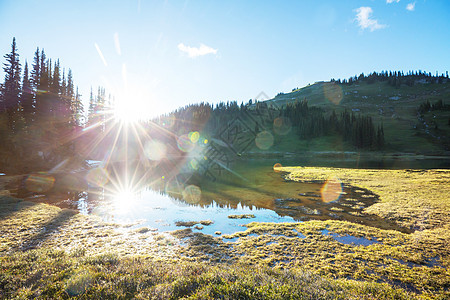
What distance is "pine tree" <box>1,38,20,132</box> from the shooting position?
51.0 metres

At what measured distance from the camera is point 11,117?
50.2m

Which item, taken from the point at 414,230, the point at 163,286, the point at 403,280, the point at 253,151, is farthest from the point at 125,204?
the point at 253,151

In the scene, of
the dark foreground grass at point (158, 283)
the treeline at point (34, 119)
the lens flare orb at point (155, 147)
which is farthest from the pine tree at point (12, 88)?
the lens flare orb at point (155, 147)

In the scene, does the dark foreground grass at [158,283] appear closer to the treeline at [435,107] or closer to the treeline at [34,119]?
the treeline at [34,119]

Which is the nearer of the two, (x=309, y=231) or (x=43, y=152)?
(x=309, y=231)

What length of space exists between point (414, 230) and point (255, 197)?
16.2 meters

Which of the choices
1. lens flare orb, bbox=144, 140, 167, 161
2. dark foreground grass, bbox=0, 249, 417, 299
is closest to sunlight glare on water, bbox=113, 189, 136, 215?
dark foreground grass, bbox=0, 249, 417, 299

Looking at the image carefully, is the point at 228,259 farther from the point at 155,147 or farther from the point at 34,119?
the point at 155,147

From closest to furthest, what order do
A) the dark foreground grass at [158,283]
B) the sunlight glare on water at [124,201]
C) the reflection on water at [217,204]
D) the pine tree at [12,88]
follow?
the dark foreground grass at [158,283], the reflection on water at [217,204], the sunlight glare on water at [124,201], the pine tree at [12,88]

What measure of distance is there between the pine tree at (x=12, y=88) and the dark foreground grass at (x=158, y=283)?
6157cm

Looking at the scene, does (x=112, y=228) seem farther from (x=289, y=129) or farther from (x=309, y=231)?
Answer: (x=289, y=129)

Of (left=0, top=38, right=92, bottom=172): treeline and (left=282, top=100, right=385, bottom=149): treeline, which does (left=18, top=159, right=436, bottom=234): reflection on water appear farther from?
(left=282, top=100, right=385, bottom=149): treeline

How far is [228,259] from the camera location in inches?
457

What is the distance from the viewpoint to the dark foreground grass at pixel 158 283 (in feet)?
22.6
